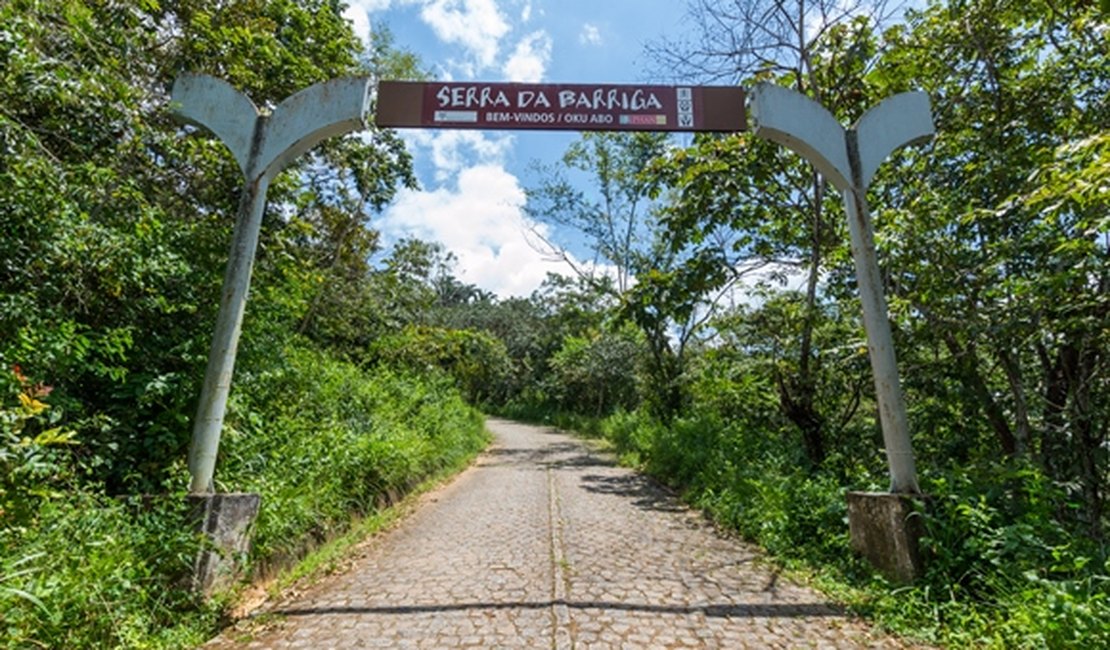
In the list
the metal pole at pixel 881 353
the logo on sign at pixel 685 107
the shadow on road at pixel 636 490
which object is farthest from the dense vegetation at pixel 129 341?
the metal pole at pixel 881 353

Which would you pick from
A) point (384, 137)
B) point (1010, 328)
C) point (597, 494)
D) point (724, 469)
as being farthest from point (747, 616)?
point (384, 137)

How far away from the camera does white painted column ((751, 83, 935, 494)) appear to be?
4.21 m

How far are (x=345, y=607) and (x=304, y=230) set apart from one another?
6034 mm

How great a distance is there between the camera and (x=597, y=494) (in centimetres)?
870

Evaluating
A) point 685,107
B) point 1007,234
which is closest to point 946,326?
point 1007,234

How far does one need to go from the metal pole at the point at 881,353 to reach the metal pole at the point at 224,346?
5117 mm

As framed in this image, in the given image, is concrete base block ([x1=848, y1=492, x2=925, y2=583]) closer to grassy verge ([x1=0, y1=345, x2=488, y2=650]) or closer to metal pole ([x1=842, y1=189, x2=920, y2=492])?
metal pole ([x1=842, y1=189, x2=920, y2=492])

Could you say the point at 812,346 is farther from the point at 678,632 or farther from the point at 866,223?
the point at 678,632

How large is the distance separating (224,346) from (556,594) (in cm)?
322

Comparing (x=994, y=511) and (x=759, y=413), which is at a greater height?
(x=759, y=413)

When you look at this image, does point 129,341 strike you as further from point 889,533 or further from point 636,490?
point 636,490

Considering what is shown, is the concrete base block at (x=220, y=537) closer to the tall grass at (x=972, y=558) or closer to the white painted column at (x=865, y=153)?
the tall grass at (x=972, y=558)

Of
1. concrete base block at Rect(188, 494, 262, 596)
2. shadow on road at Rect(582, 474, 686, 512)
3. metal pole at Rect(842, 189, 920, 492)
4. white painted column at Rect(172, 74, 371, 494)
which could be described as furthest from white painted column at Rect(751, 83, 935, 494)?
concrete base block at Rect(188, 494, 262, 596)

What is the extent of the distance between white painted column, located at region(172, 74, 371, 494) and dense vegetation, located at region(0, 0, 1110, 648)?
0.59m
